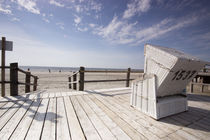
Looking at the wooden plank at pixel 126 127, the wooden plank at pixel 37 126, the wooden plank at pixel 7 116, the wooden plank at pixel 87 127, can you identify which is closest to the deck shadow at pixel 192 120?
the wooden plank at pixel 126 127

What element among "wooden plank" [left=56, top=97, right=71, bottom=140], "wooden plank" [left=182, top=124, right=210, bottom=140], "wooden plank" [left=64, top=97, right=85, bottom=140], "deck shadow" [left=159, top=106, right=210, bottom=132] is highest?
"wooden plank" [left=56, top=97, right=71, bottom=140]

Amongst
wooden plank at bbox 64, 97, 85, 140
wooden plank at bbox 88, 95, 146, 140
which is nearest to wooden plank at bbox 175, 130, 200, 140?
wooden plank at bbox 88, 95, 146, 140

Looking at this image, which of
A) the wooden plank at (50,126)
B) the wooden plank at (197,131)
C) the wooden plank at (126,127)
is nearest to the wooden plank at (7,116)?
the wooden plank at (50,126)

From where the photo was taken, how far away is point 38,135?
1.42 m

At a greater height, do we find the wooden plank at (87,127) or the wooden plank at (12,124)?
the wooden plank at (12,124)

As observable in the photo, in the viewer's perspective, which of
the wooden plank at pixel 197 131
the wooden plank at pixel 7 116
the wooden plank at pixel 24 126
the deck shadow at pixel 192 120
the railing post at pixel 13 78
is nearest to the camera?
the wooden plank at pixel 24 126

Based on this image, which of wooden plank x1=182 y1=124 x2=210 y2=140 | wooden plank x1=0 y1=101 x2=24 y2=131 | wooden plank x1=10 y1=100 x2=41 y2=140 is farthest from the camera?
wooden plank x1=0 y1=101 x2=24 y2=131

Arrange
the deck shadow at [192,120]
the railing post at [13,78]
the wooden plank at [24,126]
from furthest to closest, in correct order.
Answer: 1. the railing post at [13,78]
2. the deck shadow at [192,120]
3. the wooden plank at [24,126]

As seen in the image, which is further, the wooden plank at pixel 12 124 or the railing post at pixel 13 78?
the railing post at pixel 13 78

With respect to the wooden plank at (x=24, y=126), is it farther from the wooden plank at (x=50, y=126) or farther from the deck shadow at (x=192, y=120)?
the deck shadow at (x=192, y=120)

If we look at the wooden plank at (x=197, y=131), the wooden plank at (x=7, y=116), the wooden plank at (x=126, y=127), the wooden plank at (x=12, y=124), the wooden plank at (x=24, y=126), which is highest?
the wooden plank at (x=7, y=116)

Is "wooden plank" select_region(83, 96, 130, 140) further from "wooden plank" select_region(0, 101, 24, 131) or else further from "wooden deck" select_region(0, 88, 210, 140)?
"wooden plank" select_region(0, 101, 24, 131)

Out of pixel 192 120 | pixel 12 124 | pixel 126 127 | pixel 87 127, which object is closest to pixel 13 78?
pixel 12 124

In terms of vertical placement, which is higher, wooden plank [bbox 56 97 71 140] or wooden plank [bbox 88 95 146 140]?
wooden plank [bbox 56 97 71 140]
